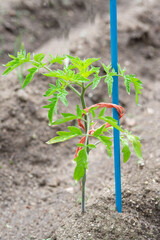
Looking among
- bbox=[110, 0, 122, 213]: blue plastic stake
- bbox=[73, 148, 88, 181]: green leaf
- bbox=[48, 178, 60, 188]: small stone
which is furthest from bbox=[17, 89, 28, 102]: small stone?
bbox=[73, 148, 88, 181]: green leaf

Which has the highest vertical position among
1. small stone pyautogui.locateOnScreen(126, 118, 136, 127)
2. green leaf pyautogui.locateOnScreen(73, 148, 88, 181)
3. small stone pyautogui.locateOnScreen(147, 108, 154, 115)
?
small stone pyautogui.locateOnScreen(147, 108, 154, 115)

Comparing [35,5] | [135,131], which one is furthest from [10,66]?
[35,5]

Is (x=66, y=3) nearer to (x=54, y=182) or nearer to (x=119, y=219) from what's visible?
(x=54, y=182)

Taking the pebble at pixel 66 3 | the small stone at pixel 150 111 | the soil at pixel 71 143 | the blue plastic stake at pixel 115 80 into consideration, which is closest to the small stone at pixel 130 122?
the soil at pixel 71 143

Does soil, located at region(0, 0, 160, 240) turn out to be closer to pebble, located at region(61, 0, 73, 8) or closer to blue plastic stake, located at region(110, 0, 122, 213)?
pebble, located at region(61, 0, 73, 8)

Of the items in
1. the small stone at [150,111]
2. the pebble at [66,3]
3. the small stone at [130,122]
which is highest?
the pebble at [66,3]

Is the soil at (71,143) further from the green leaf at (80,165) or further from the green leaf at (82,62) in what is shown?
the green leaf at (82,62)

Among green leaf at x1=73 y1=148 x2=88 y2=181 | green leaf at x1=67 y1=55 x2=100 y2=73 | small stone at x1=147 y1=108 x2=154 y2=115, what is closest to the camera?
green leaf at x1=73 y1=148 x2=88 y2=181

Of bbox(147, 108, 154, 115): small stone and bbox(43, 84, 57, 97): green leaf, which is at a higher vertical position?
bbox(147, 108, 154, 115): small stone

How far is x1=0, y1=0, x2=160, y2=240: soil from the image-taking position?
1.69 m

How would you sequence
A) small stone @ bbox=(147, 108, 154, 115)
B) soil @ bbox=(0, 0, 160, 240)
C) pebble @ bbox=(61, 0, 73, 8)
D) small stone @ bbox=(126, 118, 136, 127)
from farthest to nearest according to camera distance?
pebble @ bbox=(61, 0, 73, 8) → small stone @ bbox=(147, 108, 154, 115) → small stone @ bbox=(126, 118, 136, 127) → soil @ bbox=(0, 0, 160, 240)

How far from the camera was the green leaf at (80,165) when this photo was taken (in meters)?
1.21

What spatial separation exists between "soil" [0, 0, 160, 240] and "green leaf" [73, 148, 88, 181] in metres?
0.51

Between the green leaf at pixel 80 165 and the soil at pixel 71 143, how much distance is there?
512 millimetres
